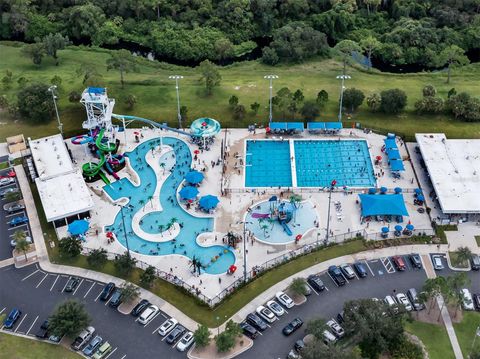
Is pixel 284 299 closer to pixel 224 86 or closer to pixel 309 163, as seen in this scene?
pixel 309 163

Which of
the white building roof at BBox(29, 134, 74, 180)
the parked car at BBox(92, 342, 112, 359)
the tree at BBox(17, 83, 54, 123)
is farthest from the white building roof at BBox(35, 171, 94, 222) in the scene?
the parked car at BBox(92, 342, 112, 359)

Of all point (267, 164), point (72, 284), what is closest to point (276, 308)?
point (72, 284)

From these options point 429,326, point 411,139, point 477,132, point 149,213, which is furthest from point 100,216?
point 477,132

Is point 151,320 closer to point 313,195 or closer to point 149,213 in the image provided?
point 149,213

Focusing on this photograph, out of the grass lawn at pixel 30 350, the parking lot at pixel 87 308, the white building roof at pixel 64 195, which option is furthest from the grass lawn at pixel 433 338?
the white building roof at pixel 64 195

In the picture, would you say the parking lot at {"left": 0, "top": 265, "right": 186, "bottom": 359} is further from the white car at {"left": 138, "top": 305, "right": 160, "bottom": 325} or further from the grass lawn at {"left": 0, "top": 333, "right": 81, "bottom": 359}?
the grass lawn at {"left": 0, "top": 333, "right": 81, "bottom": 359}

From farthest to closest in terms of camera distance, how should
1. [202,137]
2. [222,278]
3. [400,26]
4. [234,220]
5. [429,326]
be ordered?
[400,26]
[202,137]
[234,220]
[222,278]
[429,326]
